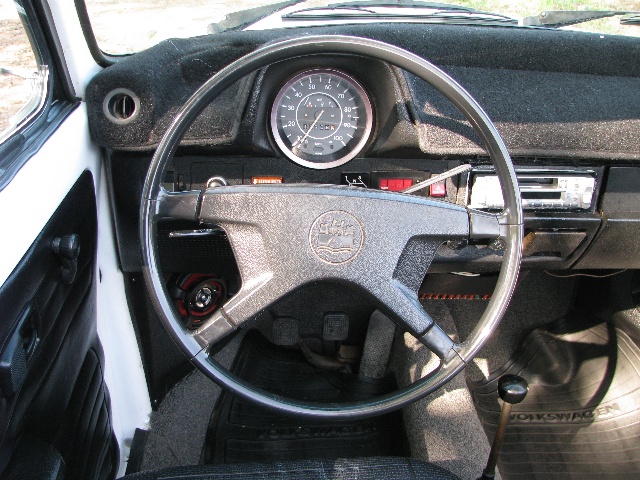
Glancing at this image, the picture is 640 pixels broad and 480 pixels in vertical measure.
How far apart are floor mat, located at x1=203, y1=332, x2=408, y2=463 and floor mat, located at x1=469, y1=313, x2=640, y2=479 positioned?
1.39 feet

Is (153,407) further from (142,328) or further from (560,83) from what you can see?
(560,83)

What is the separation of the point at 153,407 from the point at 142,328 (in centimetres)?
35

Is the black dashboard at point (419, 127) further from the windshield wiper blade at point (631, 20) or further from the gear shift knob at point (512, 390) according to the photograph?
the gear shift knob at point (512, 390)

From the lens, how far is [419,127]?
1517 millimetres

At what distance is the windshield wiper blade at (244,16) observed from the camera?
1.78 m

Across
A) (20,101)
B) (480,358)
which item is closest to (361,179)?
(20,101)

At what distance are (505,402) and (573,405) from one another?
28.0 inches

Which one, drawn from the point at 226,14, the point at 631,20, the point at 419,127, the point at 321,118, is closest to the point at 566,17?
the point at 631,20

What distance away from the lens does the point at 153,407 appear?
2.02m

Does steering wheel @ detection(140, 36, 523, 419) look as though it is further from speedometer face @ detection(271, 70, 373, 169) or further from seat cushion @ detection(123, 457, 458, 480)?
speedometer face @ detection(271, 70, 373, 169)

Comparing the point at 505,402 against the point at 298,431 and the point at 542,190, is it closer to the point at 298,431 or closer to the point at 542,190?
the point at 542,190

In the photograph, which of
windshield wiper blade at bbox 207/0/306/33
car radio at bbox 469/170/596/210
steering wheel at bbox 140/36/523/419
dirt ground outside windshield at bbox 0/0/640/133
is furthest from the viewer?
windshield wiper blade at bbox 207/0/306/33

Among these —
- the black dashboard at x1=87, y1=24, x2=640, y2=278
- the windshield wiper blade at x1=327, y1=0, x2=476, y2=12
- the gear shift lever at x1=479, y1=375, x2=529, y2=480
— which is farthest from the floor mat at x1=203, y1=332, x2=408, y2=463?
the windshield wiper blade at x1=327, y1=0, x2=476, y2=12

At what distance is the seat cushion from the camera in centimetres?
118
